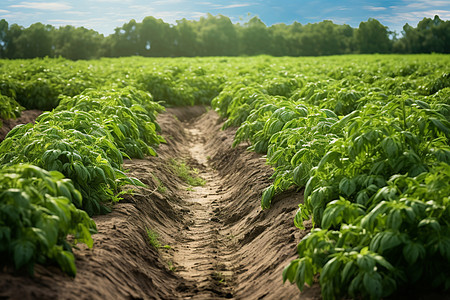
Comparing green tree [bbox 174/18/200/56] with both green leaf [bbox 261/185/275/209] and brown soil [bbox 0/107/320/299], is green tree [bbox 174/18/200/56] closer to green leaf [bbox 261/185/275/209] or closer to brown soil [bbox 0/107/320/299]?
brown soil [bbox 0/107/320/299]

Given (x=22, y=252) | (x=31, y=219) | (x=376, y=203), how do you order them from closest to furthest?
(x=22, y=252), (x=31, y=219), (x=376, y=203)

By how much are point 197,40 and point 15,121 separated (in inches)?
2646

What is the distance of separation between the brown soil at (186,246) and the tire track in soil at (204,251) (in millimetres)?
11

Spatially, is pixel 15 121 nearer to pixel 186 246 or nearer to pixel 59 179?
pixel 186 246

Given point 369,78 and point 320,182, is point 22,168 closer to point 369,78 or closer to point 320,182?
point 320,182

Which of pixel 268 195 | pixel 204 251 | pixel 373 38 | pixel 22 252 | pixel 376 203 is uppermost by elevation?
pixel 373 38

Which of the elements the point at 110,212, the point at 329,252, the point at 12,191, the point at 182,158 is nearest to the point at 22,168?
the point at 12,191

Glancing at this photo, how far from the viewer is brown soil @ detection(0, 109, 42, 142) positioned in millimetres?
11688

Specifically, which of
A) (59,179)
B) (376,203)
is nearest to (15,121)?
(59,179)

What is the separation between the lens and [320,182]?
4.77 meters

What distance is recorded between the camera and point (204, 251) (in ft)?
20.0

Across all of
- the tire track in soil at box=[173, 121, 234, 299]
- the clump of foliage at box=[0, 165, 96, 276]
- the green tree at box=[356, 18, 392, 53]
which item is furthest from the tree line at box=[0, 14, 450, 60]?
the clump of foliage at box=[0, 165, 96, 276]

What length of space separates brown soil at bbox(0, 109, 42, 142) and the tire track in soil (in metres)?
5.72

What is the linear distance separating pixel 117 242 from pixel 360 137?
2.65 metres
